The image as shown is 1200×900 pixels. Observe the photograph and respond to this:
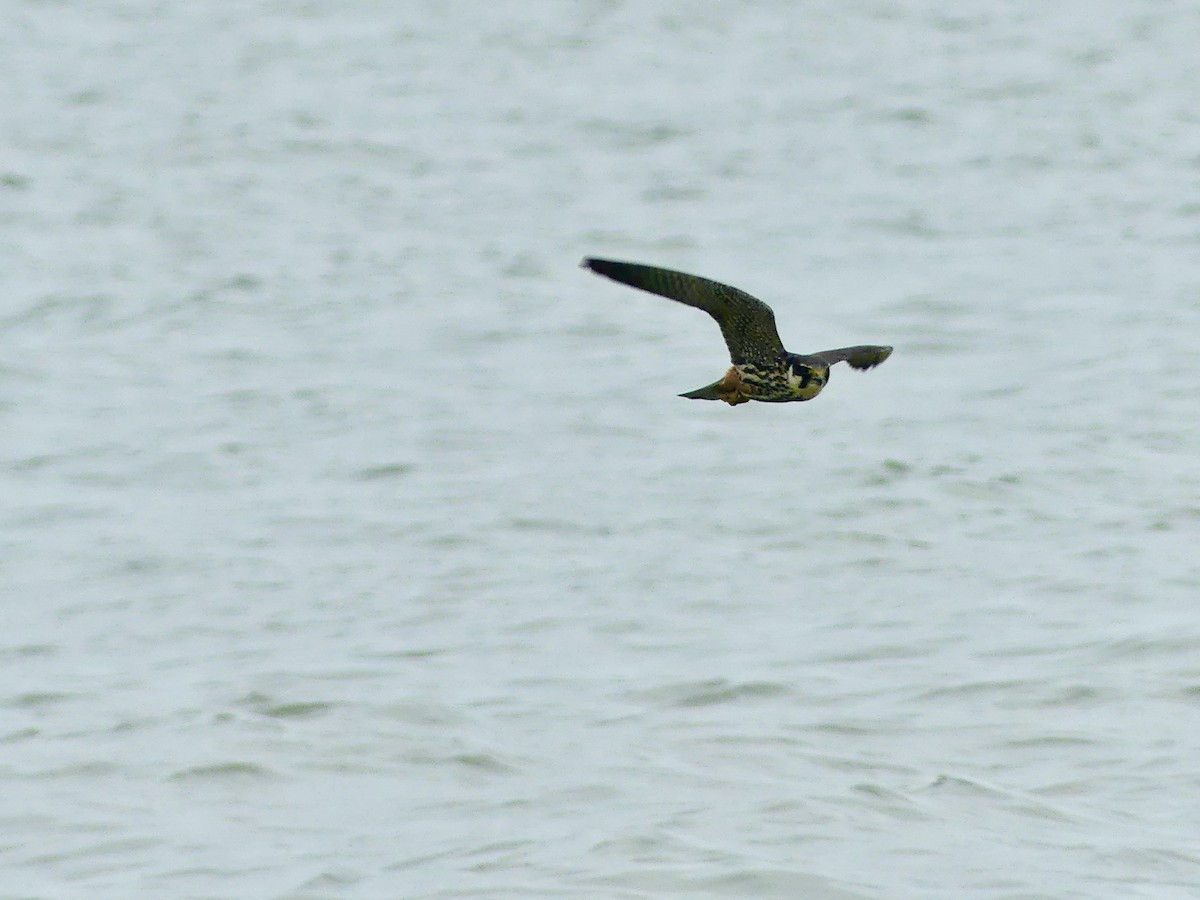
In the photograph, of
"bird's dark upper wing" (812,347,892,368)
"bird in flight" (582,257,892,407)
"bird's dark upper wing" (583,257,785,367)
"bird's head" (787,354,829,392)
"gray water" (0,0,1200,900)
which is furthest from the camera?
"gray water" (0,0,1200,900)

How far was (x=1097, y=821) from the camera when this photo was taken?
28.5ft

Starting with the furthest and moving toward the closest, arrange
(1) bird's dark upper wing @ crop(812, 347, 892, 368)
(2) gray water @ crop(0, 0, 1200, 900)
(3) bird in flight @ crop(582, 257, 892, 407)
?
(2) gray water @ crop(0, 0, 1200, 900) < (1) bird's dark upper wing @ crop(812, 347, 892, 368) < (3) bird in flight @ crop(582, 257, 892, 407)

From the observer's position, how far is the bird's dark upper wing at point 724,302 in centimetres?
609

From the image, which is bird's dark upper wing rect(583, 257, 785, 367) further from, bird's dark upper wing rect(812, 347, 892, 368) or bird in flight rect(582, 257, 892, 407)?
bird's dark upper wing rect(812, 347, 892, 368)

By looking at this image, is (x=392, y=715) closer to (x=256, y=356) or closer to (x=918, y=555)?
(x=918, y=555)

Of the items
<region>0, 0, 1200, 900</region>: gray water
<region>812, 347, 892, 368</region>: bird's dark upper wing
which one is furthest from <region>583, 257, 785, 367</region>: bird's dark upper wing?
<region>0, 0, 1200, 900</region>: gray water

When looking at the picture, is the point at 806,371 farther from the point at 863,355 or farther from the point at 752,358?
the point at 863,355

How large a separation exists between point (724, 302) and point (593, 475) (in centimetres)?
746

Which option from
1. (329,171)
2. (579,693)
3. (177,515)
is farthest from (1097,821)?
(329,171)

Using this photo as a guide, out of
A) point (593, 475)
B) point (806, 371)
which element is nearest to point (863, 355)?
point (806, 371)

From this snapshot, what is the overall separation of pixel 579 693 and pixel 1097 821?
260cm

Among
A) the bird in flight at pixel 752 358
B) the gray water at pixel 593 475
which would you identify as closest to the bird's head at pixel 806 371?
the bird in flight at pixel 752 358

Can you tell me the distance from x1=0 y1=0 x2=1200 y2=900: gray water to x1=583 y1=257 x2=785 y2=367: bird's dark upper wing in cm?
235

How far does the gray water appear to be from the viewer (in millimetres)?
8930
